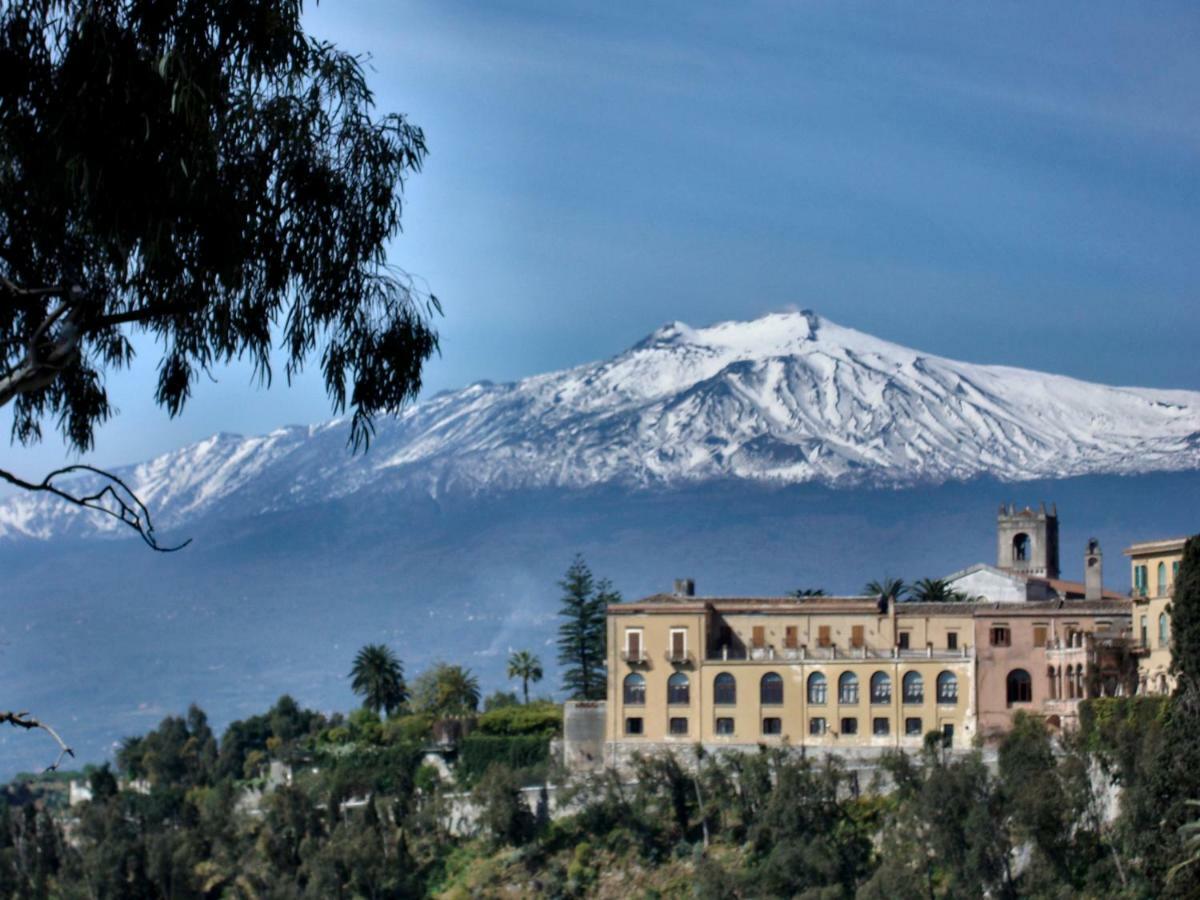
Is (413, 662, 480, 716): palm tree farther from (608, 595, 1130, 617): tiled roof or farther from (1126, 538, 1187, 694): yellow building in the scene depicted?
(1126, 538, 1187, 694): yellow building

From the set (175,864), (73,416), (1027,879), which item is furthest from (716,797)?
(73,416)

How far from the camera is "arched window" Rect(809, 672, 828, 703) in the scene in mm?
78688

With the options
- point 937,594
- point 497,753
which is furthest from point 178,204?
point 937,594

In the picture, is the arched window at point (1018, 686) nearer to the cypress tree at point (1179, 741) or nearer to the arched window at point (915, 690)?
the arched window at point (915, 690)

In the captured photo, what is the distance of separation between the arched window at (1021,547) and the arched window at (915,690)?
4061 centimetres

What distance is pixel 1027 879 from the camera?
6675cm

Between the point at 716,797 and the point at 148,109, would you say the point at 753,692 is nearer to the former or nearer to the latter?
the point at 716,797

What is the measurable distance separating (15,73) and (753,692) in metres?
67.1

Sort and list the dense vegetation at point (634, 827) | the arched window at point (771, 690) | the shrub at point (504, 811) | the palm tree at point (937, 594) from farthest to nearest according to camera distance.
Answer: the palm tree at point (937, 594) < the shrub at point (504, 811) < the arched window at point (771, 690) < the dense vegetation at point (634, 827)

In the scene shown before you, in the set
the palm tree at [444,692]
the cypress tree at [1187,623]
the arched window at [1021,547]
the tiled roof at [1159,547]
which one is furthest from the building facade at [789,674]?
the arched window at [1021,547]

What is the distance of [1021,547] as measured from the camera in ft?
389

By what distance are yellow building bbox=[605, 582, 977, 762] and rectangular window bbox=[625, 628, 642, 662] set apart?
0.12ft

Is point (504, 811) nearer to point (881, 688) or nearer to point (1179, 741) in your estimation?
point (881, 688)

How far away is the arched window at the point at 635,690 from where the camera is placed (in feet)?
264
